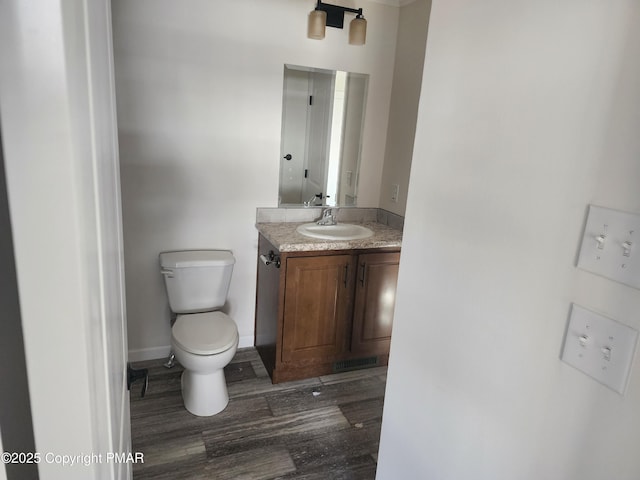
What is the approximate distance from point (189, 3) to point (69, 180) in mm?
2370

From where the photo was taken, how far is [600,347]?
72 cm

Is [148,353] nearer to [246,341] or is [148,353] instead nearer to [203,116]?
[246,341]

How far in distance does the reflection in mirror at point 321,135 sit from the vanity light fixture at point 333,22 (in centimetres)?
26

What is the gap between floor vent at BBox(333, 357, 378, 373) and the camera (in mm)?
2678

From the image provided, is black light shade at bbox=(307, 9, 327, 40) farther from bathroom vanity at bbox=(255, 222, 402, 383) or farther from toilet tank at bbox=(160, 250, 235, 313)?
toilet tank at bbox=(160, 250, 235, 313)

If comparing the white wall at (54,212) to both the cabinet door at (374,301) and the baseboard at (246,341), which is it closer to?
the cabinet door at (374,301)

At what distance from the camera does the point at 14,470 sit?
1.49ft

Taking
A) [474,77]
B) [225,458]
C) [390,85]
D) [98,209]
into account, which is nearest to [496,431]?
[474,77]

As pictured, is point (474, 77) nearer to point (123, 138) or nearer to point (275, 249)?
point (275, 249)

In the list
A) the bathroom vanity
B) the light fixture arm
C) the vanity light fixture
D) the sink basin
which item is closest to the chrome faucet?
the sink basin

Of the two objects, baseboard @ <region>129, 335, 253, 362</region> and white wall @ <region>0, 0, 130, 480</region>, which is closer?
white wall @ <region>0, 0, 130, 480</region>

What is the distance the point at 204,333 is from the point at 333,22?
201cm

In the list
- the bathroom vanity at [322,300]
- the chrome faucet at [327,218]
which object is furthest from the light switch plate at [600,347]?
the chrome faucet at [327,218]

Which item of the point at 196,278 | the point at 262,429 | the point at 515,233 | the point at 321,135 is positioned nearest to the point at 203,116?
the point at 321,135
